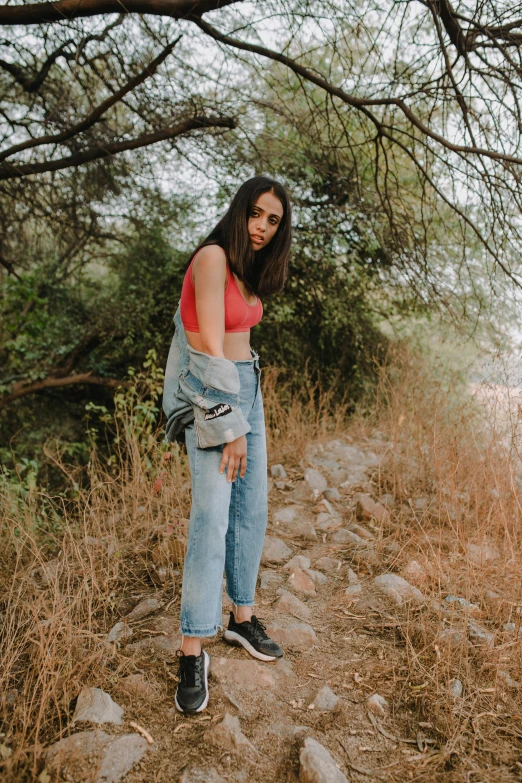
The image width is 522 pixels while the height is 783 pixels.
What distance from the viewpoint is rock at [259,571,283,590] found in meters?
2.84

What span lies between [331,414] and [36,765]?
537 cm

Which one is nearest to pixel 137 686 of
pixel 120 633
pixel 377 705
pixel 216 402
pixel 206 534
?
pixel 120 633

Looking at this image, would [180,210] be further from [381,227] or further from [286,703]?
[286,703]

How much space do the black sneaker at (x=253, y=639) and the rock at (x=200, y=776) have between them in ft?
1.89

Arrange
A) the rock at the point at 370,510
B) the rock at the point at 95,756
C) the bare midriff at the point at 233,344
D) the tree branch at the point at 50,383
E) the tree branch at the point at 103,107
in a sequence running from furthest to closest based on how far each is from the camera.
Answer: the tree branch at the point at 50,383 → the tree branch at the point at 103,107 → the rock at the point at 370,510 → the bare midriff at the point at 233,344 → the rock at the point at 95,756

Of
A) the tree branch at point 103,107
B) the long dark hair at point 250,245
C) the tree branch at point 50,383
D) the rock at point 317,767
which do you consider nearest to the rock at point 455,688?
the rock at point 317,767

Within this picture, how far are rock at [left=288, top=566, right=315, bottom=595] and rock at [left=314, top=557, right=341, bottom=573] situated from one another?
201 millimetres

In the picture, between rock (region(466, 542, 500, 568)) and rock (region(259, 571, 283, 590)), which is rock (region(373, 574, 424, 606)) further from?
rock (region(259, 571, 283, 590))

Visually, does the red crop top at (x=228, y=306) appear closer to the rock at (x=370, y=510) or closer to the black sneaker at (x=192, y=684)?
the black sneaker at (x=192, y=684)

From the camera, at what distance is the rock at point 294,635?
2375mm

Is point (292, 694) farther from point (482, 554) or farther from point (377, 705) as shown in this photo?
point (482, 554)

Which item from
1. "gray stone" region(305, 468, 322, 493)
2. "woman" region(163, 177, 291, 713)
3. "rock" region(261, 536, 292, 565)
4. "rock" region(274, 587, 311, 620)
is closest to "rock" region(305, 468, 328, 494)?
"gray stone" region(305, 468, 322, 493)

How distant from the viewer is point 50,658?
183 cm

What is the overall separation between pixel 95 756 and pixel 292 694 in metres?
0.72
